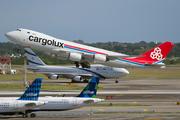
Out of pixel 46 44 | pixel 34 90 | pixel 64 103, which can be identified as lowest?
pixel 64 103

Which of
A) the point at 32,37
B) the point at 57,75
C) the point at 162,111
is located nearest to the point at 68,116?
the point at 162,111

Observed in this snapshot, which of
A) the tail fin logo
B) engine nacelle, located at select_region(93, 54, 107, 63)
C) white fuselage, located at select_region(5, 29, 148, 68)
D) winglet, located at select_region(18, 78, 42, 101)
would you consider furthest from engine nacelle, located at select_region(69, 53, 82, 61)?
winglet, located at select_region(18, 78, 42, 101)

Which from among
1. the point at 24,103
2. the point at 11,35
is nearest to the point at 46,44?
the point at 11,35

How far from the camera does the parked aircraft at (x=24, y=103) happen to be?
93.9 feet

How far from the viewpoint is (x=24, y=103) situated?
28.6 meters

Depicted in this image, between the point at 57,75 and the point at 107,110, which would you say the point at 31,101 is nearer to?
the point at 107,110

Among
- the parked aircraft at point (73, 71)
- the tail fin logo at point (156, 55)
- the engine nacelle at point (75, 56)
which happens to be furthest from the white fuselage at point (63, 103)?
the parked aircraft at point (73, 71)

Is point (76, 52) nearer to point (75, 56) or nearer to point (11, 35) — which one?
point (75, 56)

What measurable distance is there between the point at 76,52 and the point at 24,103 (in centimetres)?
2480

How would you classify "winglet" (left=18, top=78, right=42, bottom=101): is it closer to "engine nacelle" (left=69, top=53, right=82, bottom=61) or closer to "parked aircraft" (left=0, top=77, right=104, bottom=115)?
"parked aircraft" (left=0, top=77, right=104, bottom=115)

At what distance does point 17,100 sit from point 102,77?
43.3 metres

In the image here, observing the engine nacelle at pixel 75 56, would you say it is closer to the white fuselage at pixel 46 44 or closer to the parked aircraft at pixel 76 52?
the parked aircraft at pixel 76 52

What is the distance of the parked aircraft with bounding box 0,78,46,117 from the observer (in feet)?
93.9

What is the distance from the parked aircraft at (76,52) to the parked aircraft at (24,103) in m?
22.1
